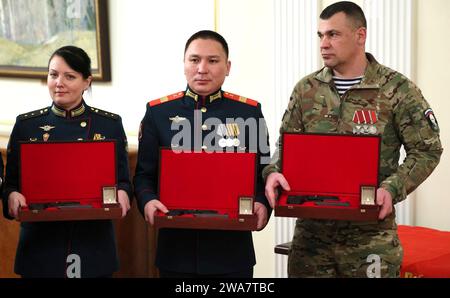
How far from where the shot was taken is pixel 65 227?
2.97 m

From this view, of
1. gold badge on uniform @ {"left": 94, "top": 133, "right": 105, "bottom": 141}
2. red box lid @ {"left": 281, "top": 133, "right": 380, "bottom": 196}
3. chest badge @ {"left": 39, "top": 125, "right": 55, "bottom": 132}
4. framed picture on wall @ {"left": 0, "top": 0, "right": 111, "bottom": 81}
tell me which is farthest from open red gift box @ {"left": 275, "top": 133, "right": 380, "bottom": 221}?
framed picture on wall @ {"left": 0, "top": 0, "right": 111, "bottom": 81}

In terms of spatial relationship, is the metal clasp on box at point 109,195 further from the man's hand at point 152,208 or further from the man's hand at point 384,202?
the man's hand at point 384,202

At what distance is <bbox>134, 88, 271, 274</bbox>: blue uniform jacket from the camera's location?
2896 mm

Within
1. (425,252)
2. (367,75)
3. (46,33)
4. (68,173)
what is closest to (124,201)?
(68,173)

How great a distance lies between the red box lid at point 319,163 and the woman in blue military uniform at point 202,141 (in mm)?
137

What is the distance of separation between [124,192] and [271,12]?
7.18ft

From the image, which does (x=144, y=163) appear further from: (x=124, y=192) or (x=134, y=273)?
(x=134, y=273)

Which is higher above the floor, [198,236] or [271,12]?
[271,12]

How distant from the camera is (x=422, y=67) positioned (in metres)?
4.30

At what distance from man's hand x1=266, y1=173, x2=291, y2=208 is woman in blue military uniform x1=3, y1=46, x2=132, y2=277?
0.50 meters

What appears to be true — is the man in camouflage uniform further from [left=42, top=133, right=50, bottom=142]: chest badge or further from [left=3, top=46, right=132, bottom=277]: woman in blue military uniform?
[left=42, top=133, right=50, bottom=142]: chest badge

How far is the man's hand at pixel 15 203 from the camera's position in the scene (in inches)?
110

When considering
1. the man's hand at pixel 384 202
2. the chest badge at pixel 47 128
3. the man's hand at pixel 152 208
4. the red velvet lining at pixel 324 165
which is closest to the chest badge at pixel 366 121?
the red velvet lining at pixel 324 165

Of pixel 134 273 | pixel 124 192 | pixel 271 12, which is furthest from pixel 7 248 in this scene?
pixel 271 12
